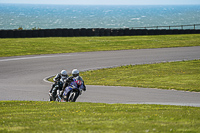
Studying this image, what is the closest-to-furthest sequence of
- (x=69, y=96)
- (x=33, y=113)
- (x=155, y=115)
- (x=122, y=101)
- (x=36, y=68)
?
(x=155, y=115), (x=33, y=113), (x=69, y=96), (x=122, y=101), (x=36, y=68)

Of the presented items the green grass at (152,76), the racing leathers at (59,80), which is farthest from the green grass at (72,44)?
the racing leathers at (59,80)

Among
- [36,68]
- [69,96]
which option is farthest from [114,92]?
[36,68]

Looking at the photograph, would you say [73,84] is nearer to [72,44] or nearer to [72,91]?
[72,91]

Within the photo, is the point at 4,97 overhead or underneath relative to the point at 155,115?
underneath

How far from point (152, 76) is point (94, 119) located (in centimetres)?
1156

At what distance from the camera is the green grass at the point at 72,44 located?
31.8 m

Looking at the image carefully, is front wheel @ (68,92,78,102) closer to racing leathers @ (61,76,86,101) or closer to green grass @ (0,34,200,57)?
racing leathers @ (61,76,86,101)

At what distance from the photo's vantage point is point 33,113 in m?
10.6

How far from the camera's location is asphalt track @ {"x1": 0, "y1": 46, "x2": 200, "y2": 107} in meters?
15.1

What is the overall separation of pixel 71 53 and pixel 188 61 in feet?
32.8

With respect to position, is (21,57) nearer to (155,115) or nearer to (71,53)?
(71,53)

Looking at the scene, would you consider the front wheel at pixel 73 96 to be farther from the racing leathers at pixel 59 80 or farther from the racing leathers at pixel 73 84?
the racing leathers at pixel 59 80

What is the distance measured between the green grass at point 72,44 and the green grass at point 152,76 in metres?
10.1

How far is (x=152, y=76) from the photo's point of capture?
66.9 ft
